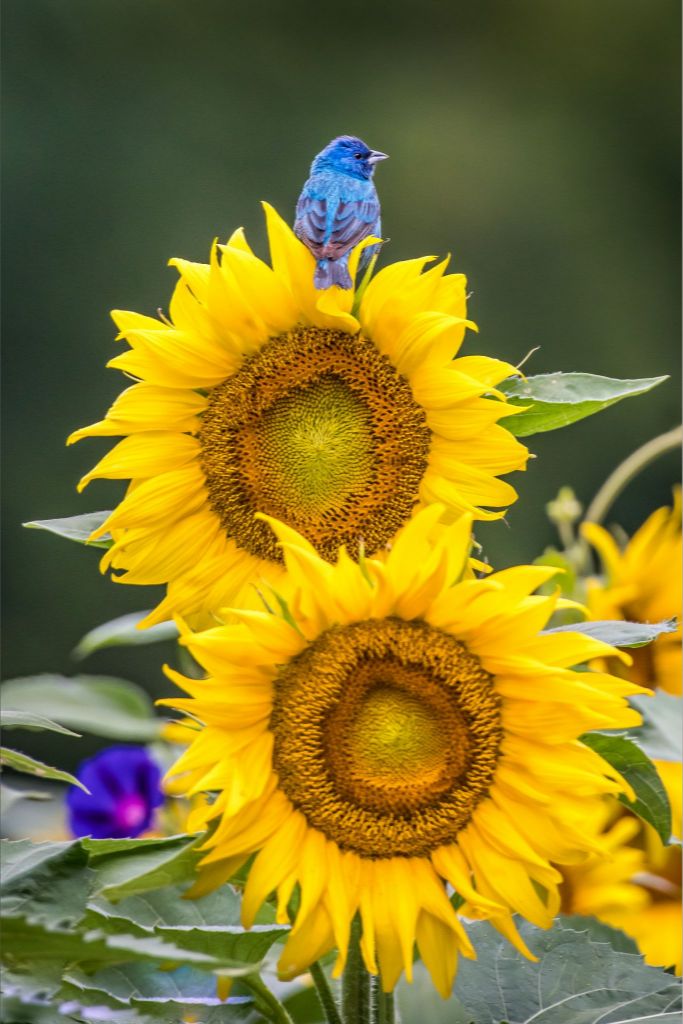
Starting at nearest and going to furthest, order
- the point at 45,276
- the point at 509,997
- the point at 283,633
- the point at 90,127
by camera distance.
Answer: the point at 283,633
the point at 509,997
the point at 45,276
the point at 90,127

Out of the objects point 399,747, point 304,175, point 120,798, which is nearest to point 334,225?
point 399,747

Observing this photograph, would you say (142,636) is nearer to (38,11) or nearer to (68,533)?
(68,533)

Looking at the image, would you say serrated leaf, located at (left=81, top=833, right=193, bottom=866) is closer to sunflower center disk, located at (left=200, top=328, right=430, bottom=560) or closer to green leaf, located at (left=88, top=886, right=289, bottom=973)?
green leaf, located at (left=88, top=886, right=289, bottom=973)

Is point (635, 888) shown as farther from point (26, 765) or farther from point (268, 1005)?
point (26, 765)

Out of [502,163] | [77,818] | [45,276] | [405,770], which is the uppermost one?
[502,163]

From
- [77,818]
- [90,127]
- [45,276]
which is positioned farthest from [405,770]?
[90,127]

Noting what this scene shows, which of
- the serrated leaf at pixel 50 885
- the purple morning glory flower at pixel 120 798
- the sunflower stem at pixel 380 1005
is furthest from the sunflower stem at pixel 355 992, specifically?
the purple morning glory flower at pixel 120 798
